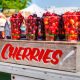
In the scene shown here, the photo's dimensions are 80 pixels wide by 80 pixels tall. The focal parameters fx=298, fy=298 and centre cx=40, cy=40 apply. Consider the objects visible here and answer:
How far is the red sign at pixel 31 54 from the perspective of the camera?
186 centimetres

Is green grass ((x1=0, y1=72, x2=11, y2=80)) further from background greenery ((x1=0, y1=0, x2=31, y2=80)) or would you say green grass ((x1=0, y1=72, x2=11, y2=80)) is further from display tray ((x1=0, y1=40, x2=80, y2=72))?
background greenery ((x1=0, y1=0, x2=31, y2=80))

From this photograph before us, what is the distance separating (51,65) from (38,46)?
0.52ft

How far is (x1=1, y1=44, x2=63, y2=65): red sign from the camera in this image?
1863 mm

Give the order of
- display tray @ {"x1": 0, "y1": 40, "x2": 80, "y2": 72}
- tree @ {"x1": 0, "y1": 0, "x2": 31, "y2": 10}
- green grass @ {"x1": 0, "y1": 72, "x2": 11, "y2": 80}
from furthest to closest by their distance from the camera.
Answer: tree @ {"x1": 0, "y1": 0, "x2": 31, "y2": 10} < green grass @ {"x1": 0, "y1": 72, "x2": 11, "y2": 80} < display tray @ {"x1": 0, "y1": 40, "x2": 80, "y2": 72}

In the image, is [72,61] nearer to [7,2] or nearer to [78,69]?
[78,69]

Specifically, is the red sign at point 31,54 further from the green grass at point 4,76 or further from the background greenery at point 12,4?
the background greenery at point 12,4

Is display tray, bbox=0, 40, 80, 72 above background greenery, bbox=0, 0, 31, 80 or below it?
below

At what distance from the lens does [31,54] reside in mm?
1988

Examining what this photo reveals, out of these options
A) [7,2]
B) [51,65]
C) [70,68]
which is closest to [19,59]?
[51,65]

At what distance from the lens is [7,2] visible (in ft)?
46.9

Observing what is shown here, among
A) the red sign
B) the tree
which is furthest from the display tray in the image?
the tree

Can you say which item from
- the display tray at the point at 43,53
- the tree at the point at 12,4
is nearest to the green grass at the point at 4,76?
the display tray at the point at 43,53

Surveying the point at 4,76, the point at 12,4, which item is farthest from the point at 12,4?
the point at 4,76

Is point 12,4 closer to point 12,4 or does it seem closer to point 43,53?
point 12,4
